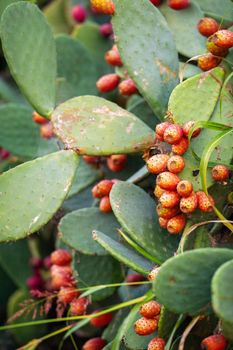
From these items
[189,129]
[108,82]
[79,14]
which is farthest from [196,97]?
[79,14]

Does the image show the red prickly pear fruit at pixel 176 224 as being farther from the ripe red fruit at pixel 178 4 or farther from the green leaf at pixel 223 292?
the ripe red fruit at pixel 178 4

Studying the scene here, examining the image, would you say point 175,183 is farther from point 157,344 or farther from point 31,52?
point 31,52

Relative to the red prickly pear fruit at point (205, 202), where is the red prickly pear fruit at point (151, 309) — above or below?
below

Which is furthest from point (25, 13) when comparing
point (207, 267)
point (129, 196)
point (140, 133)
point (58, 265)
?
point (207, 267)

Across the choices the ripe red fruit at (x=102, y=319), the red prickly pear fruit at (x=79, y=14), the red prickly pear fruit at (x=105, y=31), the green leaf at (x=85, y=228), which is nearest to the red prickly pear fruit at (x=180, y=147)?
the green leaf at (x=85, y=228)

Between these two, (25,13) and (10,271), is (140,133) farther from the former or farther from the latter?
(10,271)

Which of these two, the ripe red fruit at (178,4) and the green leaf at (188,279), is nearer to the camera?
the green leaf at (188,279)
